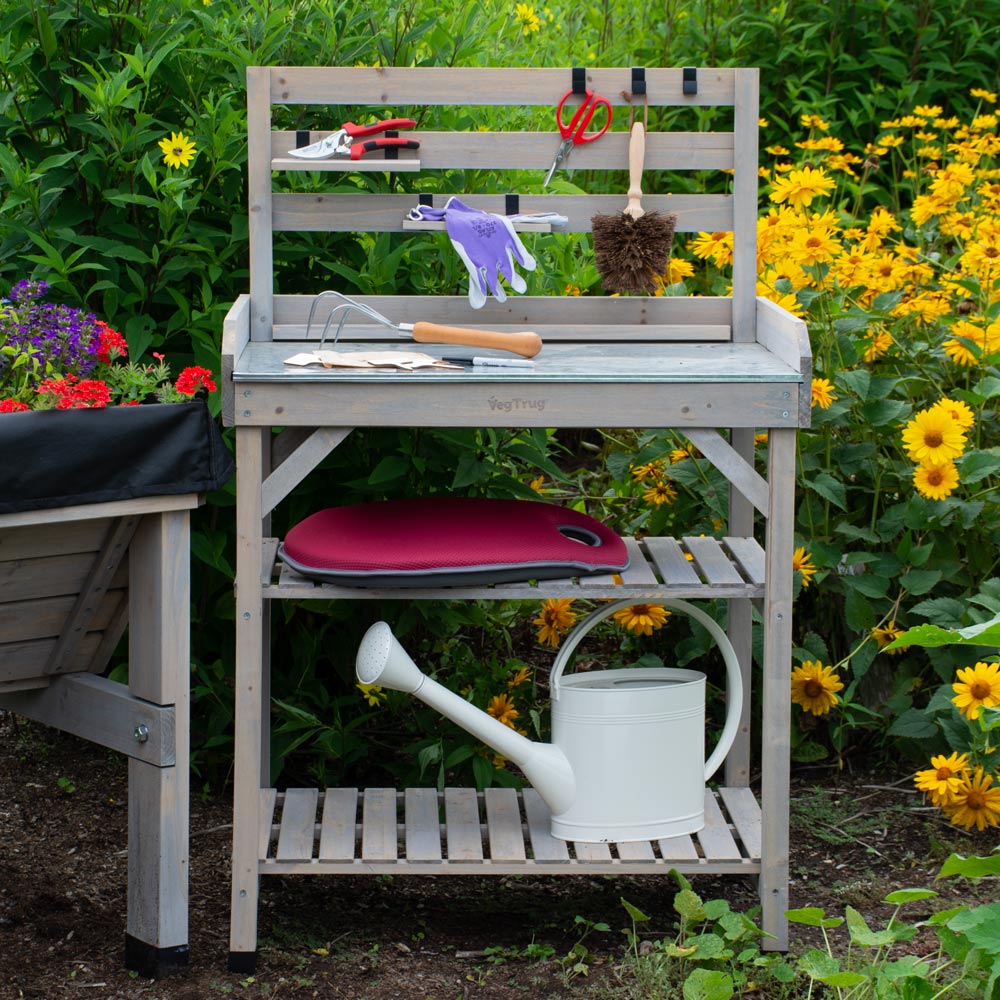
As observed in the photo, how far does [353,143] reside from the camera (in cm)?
261

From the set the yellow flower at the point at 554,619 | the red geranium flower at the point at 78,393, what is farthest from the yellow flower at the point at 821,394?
the red geranium flower at the point at 78,393

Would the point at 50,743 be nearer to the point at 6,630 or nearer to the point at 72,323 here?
the point at 6,630

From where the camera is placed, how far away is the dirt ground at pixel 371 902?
243cm

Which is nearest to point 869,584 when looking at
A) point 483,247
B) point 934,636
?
point 483,247

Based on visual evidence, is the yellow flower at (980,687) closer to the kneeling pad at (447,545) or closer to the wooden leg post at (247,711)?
the kneeling pad at (447,545)

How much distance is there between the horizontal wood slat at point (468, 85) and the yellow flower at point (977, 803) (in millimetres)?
1338

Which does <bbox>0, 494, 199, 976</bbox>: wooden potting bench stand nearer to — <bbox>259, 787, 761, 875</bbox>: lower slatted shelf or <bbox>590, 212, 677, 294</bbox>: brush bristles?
<bbox>259, 787, 761, 875</bbox>: lower slatted shelf

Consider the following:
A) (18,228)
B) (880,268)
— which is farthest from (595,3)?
(18,228)

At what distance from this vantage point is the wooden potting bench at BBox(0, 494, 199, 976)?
229 centimetres

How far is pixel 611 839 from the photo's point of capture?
2523 mm

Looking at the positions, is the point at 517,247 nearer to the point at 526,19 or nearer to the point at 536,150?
the point at 536,150

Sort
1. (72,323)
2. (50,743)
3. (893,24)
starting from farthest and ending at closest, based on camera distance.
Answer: (893,24) → (50,743) → (72,323)

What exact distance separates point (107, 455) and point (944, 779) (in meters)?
1.61

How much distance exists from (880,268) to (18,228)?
1.76m
